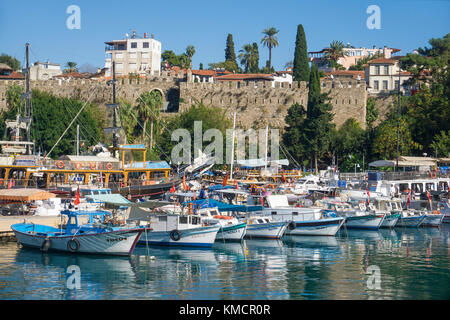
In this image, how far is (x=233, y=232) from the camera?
35.0 m

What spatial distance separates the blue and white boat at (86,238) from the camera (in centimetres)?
2959

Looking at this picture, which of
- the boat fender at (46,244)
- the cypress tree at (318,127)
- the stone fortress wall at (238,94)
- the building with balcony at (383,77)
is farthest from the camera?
the building with balcony at (383,77)

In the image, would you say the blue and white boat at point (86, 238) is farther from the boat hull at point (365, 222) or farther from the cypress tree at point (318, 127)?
the cypress tree at point (318, 127)

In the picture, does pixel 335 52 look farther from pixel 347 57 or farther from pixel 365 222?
pixel 365 222

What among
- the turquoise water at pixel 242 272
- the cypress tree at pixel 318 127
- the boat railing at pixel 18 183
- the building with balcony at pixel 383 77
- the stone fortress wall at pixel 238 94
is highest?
the building with balcony at pixel 383 77

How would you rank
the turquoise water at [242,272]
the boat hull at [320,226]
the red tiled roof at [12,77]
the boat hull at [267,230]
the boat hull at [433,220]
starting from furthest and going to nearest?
the red tiled roof at [12,77]
the boat hull at [433,220]
the boat hull at [320,226]
the boat hull at [267,230]
the turquoise water at [242,272]

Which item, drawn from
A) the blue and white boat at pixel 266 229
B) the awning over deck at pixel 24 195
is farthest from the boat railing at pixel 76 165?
the blue and white boat at pixel 266 229

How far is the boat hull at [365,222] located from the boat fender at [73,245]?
18313 millimetres

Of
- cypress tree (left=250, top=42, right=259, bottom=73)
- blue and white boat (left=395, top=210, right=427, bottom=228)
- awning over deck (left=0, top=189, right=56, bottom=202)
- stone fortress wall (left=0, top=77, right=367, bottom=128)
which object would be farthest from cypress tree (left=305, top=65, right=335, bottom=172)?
cypress tree (left=250, top=42, right=259, bottom=73)

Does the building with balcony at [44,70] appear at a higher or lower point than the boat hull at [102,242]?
higher
